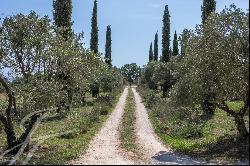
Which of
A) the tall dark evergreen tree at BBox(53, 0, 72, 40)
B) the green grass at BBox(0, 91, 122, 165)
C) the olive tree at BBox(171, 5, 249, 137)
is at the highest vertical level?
the tall dark evergreen tree at BBox(53, 0, 72, 40)

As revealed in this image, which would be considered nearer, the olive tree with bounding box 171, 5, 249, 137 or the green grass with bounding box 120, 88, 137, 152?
the olive tree with bounding box 171, 5, 249, 137

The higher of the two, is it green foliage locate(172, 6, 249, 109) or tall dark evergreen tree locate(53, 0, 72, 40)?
tall dark evergreen tree locate(53, 0, 72, 40)

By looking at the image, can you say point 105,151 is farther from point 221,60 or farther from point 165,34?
point 165,34

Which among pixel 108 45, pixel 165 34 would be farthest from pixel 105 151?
pixel 108 45

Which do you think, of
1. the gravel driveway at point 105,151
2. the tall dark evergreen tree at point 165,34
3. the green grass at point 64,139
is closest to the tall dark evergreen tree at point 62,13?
the green grass at point 64,139

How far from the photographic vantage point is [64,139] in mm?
34750

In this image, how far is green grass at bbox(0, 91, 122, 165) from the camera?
26178 mm

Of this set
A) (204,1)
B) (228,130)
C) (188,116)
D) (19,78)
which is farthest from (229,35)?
(204,1)

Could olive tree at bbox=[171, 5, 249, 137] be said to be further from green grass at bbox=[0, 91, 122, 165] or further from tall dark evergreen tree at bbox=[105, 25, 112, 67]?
tall dark evergreen tree at bbox=[105, 25, 112, 67]

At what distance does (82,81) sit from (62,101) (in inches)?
78.8

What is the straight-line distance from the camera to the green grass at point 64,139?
2618cm

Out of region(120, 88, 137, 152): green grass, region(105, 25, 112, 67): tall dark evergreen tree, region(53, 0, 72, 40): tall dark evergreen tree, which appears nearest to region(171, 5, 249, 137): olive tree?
region(120, 88, 137, 152): green grass

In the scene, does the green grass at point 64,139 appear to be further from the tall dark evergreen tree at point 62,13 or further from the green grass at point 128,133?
the tall dark evergreen tree at point 62,13

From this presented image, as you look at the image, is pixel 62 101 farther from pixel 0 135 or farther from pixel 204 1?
pixel 204 1
